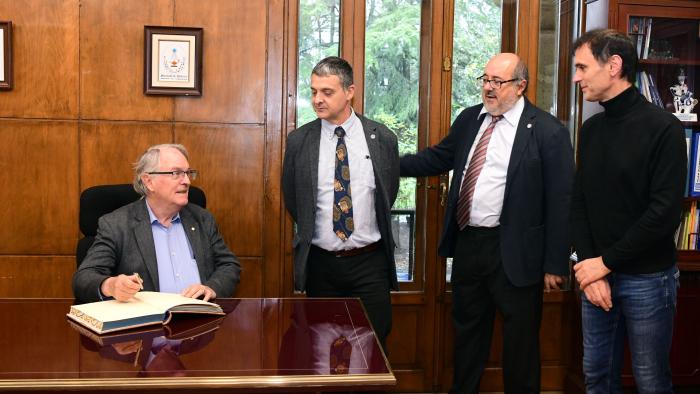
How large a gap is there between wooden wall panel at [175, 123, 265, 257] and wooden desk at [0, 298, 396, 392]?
1393 millimetres

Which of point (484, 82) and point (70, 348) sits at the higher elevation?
point (484, 82)

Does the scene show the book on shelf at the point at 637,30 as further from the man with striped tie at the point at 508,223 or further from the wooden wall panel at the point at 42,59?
the wooden wall panel at the point at 42,59

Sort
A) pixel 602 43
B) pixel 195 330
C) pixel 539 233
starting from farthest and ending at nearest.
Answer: pixel 539 233 → pixel 602 43 → pixel 195 330

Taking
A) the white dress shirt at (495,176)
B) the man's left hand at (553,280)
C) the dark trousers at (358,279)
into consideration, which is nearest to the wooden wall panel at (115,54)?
the dark trousers at (358,279)

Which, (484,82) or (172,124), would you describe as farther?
(172,124)

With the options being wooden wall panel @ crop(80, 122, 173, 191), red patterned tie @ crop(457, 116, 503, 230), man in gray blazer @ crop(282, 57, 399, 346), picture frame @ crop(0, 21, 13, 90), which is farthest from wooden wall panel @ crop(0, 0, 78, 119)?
red patterned tie @ crop(457, 116, 503, 230)

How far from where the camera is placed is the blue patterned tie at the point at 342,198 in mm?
3105

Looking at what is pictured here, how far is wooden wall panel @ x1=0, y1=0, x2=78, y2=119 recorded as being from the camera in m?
3.54

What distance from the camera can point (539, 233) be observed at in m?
3.12

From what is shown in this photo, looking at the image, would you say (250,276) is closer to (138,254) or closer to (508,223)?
(138,254)

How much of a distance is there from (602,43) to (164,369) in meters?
1.82

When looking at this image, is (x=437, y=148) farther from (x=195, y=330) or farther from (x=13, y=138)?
(x=13, y=138)

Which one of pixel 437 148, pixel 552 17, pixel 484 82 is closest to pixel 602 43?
pixel 484 82

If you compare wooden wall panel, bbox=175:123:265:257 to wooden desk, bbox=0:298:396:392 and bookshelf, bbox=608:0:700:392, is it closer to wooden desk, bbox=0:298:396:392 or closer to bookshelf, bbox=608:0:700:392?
wooden desk, bbox=0:298:396:392
